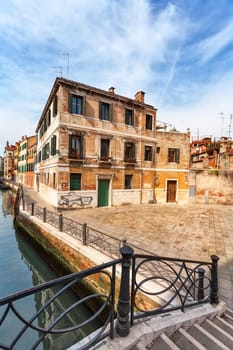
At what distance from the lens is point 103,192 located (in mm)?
14391

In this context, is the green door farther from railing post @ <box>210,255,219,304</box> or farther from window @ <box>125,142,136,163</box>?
railing post @ <box>210,255,219,304</box>

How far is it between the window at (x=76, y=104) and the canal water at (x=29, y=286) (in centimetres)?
883

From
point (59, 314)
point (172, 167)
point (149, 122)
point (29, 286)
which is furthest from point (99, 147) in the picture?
point (59, 314)

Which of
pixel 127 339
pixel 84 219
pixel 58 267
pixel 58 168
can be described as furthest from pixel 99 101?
pixel 127 339

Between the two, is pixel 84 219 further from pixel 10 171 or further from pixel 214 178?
pixel 10 171

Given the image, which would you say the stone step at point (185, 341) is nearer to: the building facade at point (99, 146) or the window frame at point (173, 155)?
the building facade at point (99, 146)

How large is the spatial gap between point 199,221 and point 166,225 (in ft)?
7.38

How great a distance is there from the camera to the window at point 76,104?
12664 millimetres

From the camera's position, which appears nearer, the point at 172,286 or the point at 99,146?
the point at 172,286

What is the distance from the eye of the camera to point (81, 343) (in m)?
1.91

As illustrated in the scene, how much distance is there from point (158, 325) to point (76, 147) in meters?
12.0

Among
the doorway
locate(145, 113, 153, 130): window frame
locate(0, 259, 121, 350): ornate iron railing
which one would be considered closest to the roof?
locate(145, 113, 153, 130): window frame

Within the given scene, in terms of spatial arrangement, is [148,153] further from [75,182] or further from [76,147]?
[75,182]

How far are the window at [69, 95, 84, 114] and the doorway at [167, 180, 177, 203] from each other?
10.2 m
